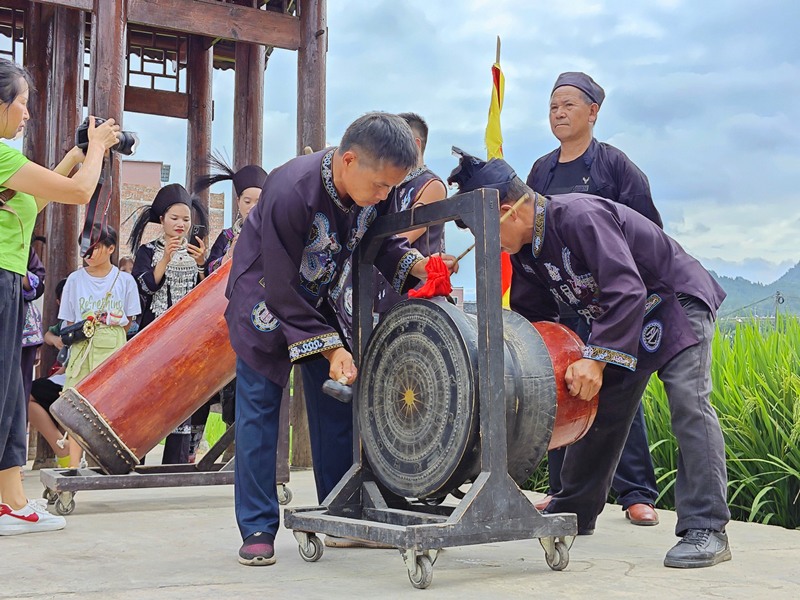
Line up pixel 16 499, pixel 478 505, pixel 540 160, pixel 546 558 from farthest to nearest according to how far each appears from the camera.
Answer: pixel 540 160, pixel 16 499, pixel 546 558, pixel 478 505

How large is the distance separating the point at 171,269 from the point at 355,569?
2.88m

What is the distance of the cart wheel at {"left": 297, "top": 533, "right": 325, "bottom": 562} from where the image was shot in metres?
3.01

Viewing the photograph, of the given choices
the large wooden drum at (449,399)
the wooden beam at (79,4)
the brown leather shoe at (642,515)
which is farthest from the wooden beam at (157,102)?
the large wooden drum at (449,399)

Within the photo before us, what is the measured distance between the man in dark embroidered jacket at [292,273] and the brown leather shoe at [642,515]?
145cm

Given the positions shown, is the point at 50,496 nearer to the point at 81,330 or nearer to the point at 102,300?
the point at 81,330

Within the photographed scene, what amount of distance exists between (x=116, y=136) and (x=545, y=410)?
1.96m

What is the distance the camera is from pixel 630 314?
279 centimetres

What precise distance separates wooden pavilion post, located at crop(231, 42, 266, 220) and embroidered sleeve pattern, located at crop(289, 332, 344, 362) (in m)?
4.97

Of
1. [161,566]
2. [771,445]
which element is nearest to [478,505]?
[161,566]

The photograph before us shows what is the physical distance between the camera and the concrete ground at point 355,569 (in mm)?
2516

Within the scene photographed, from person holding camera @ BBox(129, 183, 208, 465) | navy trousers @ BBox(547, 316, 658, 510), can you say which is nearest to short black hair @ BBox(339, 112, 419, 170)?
navy trousers @ BBox(547, 316, 658, 510)

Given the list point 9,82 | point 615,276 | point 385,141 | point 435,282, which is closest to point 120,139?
point 9,82

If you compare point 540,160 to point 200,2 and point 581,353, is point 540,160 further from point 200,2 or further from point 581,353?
point 200,2

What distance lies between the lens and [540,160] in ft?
14.1
